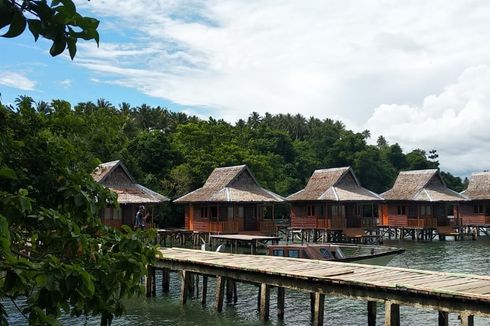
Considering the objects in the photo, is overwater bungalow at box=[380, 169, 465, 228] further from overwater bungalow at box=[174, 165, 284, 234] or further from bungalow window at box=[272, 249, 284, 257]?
bungalow window at box=[272, 249, 284, 257]

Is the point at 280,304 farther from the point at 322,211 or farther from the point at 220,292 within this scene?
the point at 322,211

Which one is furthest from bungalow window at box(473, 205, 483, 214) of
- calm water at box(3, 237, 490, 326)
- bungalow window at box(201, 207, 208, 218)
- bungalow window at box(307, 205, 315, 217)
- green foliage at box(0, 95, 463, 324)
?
green foliage at box(0, 95, 463, 324)

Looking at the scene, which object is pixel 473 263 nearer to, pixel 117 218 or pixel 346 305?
pixel 346 305

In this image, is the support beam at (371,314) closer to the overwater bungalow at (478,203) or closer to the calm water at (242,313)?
the calm water at (242,313)

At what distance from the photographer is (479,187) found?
157 feet

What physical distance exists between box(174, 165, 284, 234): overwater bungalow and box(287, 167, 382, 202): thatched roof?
383 cm

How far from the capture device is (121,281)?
433 cm

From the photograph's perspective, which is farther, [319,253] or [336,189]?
[336,189]

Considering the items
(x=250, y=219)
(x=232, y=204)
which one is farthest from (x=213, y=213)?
(x=250, y=219)

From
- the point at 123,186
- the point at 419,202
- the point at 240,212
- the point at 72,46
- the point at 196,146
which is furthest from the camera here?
the point at 196,146

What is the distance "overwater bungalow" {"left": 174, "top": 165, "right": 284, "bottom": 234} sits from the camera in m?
35.5

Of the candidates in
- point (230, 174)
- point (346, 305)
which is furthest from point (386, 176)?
point (346, 305)

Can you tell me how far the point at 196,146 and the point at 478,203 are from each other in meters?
24.7

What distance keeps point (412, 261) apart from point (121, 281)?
25423mm
